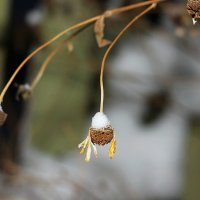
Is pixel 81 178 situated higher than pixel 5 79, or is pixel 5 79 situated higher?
pixel 5 79

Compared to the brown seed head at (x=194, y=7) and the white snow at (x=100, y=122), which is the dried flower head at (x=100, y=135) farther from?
the brown seed head at (x=194, y=7)

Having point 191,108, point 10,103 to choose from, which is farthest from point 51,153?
point 191,108

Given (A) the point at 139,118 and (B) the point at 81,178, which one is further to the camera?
(A) the point at 139,118

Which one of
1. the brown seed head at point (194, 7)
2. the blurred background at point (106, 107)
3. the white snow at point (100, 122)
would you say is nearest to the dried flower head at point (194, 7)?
the brown seed head at point (194, 7)

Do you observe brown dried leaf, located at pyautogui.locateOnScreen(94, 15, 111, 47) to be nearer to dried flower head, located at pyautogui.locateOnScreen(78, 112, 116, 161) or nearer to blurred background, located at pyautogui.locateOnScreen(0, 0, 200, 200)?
dried flower head, located at pyautogui.locateOnScreen(78, 112, 116, 161)

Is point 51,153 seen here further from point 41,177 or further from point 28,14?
point 28,14
